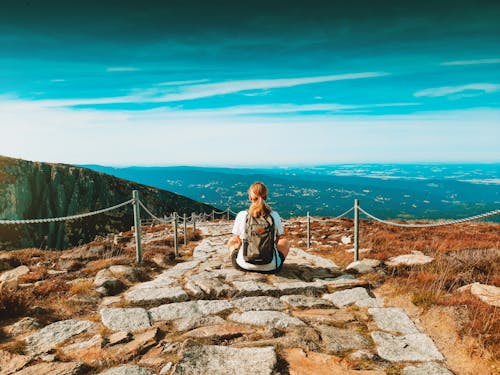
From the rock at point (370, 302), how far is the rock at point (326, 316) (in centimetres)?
40

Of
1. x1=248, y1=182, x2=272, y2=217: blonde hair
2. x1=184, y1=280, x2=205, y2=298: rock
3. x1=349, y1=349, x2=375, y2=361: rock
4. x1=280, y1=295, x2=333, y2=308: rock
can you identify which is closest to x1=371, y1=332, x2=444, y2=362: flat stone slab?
x1=349, y1=349, x2=375, y2=361: rock

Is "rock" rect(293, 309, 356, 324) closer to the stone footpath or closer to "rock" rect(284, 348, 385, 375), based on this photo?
the stone footpath

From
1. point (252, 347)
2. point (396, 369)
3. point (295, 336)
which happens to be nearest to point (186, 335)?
point (252, 347)

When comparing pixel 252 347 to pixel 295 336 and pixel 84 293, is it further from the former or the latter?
pixel 84 293

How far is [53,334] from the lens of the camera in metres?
3.94

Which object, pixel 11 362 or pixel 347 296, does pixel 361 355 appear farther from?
pixel 11 362

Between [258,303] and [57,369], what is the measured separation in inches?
104

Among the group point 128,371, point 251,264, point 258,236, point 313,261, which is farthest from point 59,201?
point 128,371

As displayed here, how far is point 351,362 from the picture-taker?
3.33m

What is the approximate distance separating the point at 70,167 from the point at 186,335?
8639cm

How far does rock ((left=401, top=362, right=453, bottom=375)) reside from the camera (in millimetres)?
3201

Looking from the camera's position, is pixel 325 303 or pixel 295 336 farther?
pixel 325 303

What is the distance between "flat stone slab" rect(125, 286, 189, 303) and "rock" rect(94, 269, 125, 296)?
0.26 meters

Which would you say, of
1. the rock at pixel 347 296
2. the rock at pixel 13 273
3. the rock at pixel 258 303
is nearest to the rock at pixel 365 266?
the rock at pixel 347 296
